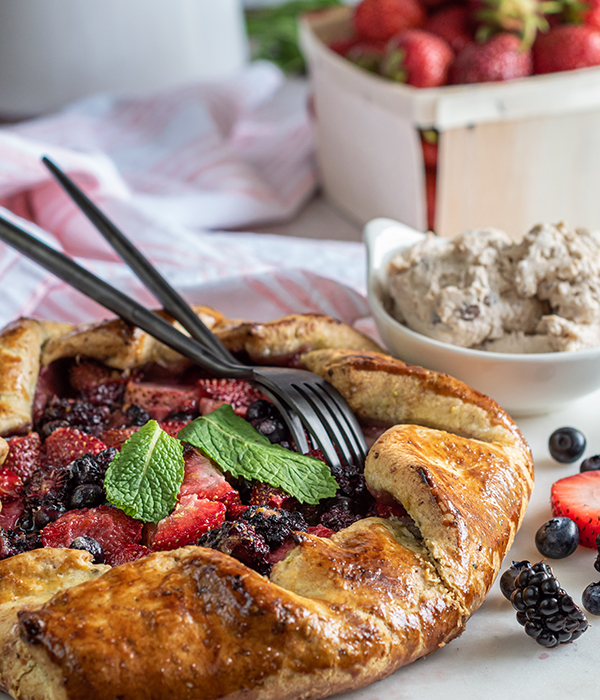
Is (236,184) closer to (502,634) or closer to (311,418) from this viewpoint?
(311,418)

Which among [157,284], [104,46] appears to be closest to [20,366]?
[157,284]

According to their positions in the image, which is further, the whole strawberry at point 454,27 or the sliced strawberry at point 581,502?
the whole strawberry at point 454,27

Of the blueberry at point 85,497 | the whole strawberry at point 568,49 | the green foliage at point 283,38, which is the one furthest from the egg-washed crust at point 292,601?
the green foliage at point 283,38

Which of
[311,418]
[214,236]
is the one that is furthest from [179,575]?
[214,236]

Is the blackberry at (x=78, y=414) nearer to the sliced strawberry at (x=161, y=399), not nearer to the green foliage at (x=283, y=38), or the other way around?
the sliced strawberry at (x=161, y=399)

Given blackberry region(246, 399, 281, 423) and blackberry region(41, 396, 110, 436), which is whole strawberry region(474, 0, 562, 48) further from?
blackberry region(41, 396, 110, 436)

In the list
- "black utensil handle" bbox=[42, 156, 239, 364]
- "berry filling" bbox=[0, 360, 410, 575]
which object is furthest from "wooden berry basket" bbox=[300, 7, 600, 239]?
"berry filling" bbox=[0, 360, 410, 575]
